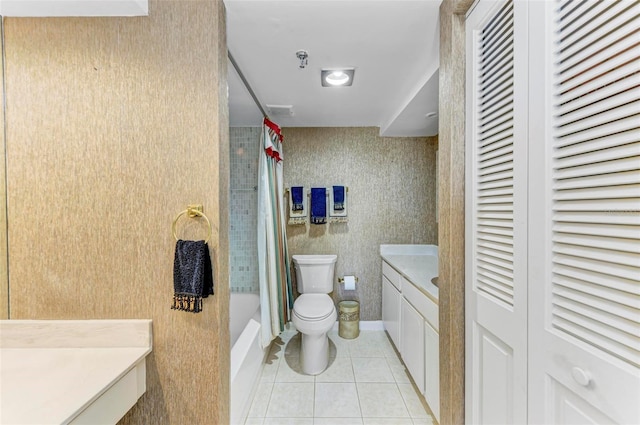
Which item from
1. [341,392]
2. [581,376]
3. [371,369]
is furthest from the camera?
[371,369]

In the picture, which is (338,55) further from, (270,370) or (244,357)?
(270,370)

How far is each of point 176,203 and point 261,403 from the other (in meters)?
1.53

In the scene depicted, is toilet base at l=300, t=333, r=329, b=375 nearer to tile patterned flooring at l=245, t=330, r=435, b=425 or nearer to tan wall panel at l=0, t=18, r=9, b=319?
tile patterned flooring at l=245, t=330, r=435, b=425

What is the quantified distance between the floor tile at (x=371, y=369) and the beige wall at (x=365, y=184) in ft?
2.65

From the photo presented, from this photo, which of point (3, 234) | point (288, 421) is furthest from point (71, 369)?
point (288, 421)

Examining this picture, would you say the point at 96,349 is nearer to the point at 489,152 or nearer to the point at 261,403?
the point at 261,403

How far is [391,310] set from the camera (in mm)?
2500

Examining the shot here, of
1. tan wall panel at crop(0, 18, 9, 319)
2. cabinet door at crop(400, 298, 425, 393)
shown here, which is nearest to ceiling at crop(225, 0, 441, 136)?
tan wall panel at crop(0, 18, 9, 319)

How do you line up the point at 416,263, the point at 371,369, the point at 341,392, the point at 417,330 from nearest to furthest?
the point at 417,330, the point at 341,392, the point at 371,369, the point at 416,263

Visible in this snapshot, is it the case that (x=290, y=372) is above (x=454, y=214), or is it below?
below

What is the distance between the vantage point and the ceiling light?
5.67 feet

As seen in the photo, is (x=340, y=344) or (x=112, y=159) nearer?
(x=112, y=159)

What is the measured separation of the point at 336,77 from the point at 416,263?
5.52 ft

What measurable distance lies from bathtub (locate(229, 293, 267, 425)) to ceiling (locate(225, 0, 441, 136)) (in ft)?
5.40
